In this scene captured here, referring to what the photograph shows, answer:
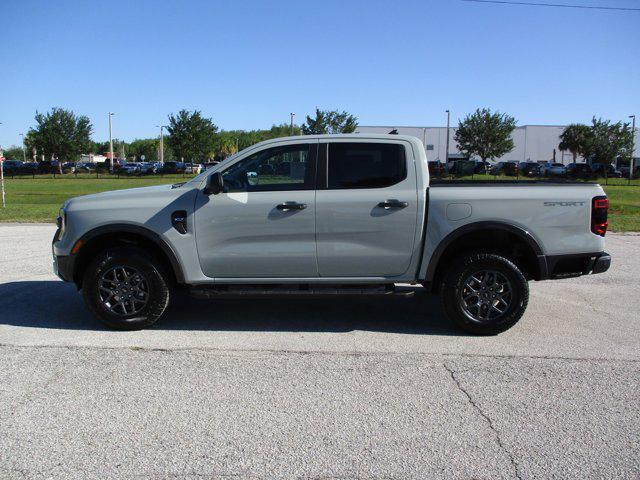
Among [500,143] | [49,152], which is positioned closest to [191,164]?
[49,152]

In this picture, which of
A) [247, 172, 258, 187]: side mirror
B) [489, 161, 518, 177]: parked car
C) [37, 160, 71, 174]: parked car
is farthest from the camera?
[37, 160, 71, 174]: parked car

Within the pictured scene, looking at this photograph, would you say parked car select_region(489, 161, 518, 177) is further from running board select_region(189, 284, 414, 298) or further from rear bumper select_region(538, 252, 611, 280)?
running board select_region(189, 284, 414, 298)

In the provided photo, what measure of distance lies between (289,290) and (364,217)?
102 centimetres

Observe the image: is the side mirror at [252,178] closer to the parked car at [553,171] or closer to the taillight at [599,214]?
the taillight at [599,214]

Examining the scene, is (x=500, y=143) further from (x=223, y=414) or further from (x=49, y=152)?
(x=223, y=414)

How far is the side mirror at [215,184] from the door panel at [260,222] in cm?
9

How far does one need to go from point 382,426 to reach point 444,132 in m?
80.4

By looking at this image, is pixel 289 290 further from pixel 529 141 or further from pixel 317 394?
pixel 529 141

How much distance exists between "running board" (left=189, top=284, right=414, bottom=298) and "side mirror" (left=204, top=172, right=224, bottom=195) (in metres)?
0.96

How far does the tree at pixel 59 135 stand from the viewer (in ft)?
199

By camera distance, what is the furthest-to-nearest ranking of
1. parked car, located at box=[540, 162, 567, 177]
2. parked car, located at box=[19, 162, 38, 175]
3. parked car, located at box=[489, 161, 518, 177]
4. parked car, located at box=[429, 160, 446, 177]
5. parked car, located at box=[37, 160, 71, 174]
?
parked car, located at box=[37, 160, 71, 174], parked car, located at box=[19, 162, 38, 175], parked car, located at box=[489, 161, 518, 177], parked car, located at box=[540, 162, 567, 177], parked car, located at box=[429, 160, 446, 177]

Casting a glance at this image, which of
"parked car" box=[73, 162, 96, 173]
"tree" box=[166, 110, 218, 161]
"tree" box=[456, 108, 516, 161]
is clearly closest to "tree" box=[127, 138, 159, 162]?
"parked car" box=[73, 162, 96, 173]

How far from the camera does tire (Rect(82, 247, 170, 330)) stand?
5.64 m

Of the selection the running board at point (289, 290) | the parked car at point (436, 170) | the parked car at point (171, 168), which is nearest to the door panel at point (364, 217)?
the running board at point (289, 290)
